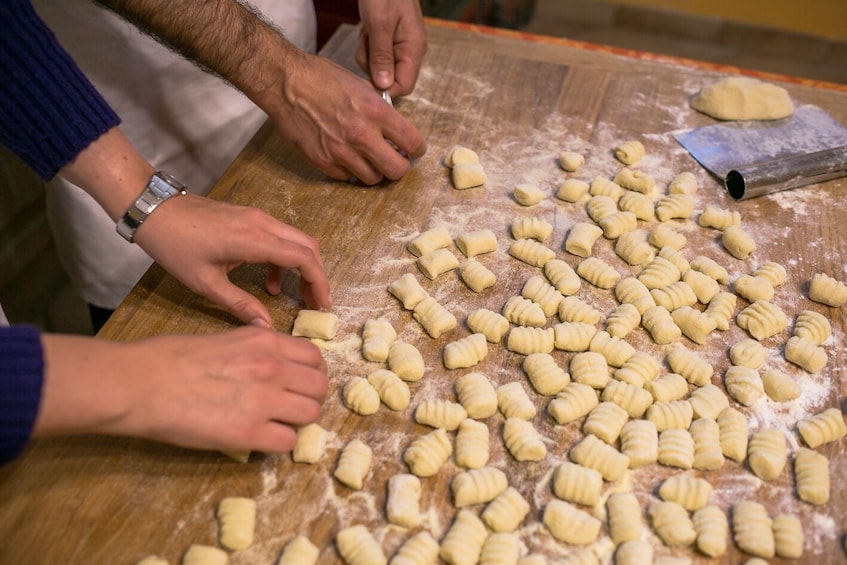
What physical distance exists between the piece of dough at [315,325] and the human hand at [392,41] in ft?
2.97

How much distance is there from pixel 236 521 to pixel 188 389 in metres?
0.29

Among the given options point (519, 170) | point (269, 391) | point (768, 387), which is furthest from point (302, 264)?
point (768, 387)


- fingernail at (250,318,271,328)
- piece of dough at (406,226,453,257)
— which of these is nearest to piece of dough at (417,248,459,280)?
piece of dough at (406,226,453,257)

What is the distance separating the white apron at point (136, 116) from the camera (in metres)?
2.12

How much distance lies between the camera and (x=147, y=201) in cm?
163

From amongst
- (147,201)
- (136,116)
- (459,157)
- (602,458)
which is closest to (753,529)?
(602,458)

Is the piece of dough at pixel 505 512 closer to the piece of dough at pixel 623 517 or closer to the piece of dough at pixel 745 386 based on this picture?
the piece of dough at pixel 623 517

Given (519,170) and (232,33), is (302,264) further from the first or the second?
(519,170)

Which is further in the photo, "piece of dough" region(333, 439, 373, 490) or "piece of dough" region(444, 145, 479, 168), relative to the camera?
"piece of dough" region(444, 145, 479, 168)

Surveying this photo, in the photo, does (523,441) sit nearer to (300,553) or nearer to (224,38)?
(300,553)

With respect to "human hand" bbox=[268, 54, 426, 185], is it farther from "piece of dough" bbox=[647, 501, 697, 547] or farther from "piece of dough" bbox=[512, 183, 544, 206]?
"piece of dough" bbox=[647, 501, 697, 547]

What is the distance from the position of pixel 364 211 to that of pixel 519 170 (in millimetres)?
520

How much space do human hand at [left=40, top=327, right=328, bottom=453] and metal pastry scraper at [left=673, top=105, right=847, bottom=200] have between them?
1.46 m

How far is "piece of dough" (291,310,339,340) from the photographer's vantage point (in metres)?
1.77
